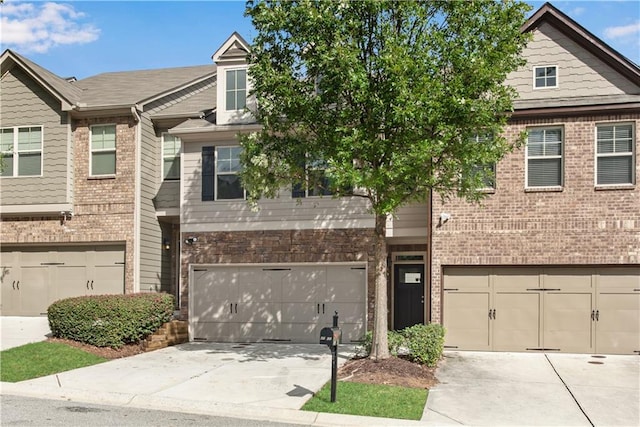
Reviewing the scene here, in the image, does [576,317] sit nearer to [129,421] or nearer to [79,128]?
[129,421]

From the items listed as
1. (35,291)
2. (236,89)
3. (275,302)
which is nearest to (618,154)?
(275,302)

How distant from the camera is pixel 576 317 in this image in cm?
1572

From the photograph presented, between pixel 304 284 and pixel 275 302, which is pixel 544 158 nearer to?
pixel 304 284

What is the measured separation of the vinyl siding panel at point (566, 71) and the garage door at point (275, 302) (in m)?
6.37

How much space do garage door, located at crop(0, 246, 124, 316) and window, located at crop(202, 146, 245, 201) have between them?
333 cm

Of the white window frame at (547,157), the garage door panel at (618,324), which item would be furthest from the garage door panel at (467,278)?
the garage door panel at (618,324)

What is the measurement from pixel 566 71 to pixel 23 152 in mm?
15413

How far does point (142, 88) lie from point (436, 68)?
471 inches

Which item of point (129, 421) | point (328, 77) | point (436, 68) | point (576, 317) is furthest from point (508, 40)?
point (129, 421)

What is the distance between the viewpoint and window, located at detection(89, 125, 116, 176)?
1945 cm

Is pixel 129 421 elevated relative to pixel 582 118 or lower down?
lower down

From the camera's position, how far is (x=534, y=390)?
39.4 feet

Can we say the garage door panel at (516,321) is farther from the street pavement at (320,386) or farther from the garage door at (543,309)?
the street pavement at (320,386)

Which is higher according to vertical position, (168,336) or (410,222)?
(410,222)
